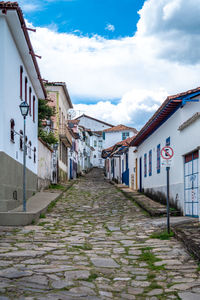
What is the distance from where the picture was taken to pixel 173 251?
7.17m

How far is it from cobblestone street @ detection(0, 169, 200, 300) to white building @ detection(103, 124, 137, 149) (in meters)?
48.4

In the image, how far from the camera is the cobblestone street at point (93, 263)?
472 cm

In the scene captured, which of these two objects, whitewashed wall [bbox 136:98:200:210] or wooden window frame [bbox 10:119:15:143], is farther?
wooden window frame [bbox 10:119:15:143]

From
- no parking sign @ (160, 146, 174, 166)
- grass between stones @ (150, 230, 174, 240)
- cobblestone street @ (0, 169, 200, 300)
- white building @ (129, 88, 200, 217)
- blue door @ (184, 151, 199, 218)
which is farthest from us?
white building @ (129, 88, 200, 217)

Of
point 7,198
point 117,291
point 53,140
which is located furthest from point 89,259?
point 53,140

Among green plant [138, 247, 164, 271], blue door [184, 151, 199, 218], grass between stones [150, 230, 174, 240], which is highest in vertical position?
blue door [184, 151, 199, 218]

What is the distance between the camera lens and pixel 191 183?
1162 centimetres

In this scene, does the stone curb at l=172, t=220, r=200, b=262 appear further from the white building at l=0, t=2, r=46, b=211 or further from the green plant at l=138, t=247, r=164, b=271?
the white building at l=0, t=2, r=46, b=211

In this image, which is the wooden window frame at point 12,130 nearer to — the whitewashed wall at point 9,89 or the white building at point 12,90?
the white building at point 12,90

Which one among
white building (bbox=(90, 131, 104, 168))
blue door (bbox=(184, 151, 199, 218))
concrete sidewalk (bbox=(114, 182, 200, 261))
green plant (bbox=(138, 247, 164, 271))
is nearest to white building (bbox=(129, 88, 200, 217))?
blue door (bbox=(184, 151, 199, 218))

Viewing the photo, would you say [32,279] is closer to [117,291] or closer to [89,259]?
[117,291]

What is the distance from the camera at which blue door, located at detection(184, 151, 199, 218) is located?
11077mm

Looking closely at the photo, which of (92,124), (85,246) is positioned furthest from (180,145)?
(92,124)

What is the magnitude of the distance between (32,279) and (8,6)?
759 cm
